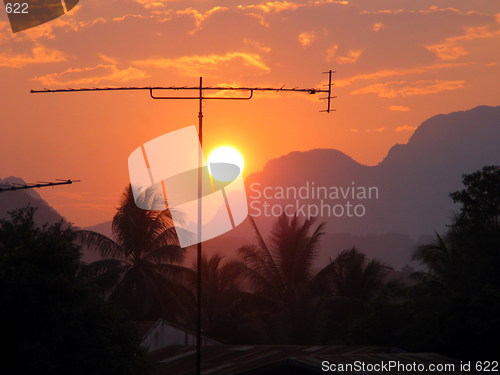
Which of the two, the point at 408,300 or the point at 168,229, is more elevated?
the point at 168,229

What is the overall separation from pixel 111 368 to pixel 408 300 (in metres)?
20.1

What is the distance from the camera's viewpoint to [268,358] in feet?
72.0

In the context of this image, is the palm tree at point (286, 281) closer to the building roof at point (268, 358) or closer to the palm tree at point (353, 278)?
the palm tree at point (353, 278)

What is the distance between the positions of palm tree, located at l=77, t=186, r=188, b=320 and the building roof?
9.71 meters

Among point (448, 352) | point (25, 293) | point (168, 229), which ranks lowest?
point (448, 352)

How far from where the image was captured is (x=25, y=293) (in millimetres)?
17547

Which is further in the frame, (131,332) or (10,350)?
(131,332)

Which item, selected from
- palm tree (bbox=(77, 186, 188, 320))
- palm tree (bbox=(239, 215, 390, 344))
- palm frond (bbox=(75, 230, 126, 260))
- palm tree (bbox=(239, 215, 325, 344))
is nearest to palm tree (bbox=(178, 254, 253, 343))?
palm tree (bbox=(239, 215, 325, 344))

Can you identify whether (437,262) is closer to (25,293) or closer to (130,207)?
(130,207)

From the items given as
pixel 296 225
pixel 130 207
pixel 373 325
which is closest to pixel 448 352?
pixel 373 325

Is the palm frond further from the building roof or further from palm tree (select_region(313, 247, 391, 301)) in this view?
the building roof

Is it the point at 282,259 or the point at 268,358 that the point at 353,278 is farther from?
the point at 268,358

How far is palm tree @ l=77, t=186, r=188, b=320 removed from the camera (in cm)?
3744

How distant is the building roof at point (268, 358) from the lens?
713 inches
